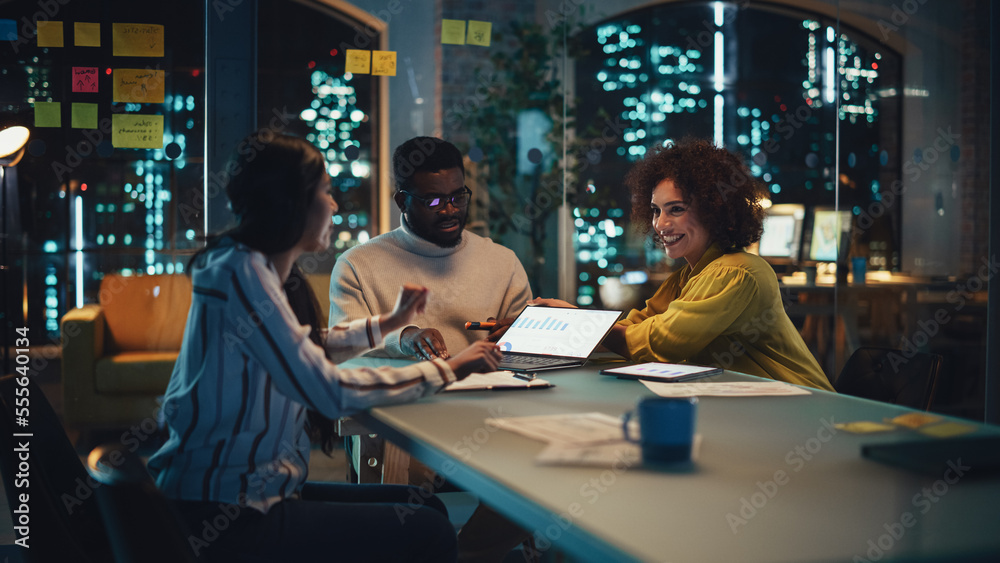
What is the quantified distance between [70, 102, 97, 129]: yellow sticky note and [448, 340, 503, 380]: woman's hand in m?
3.22

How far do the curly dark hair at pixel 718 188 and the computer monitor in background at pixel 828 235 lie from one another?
2.95m

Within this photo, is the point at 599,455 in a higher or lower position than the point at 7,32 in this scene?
lower

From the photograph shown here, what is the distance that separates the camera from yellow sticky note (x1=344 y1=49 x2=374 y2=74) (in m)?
4.31

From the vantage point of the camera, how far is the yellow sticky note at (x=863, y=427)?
4.18ft

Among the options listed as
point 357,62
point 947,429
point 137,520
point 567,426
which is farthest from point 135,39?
point 947,429

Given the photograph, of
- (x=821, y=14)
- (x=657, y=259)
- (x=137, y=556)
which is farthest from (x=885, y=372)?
(x=821, y=14)

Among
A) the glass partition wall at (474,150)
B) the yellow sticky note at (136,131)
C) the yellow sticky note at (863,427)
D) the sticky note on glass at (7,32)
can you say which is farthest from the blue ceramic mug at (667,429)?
the sticky note on glass at (7,32)

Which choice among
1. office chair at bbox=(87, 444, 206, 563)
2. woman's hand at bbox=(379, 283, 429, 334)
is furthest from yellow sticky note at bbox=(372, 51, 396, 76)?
office chair at bbox=(87, 444, 206, 563)

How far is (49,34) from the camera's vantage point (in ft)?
12.8

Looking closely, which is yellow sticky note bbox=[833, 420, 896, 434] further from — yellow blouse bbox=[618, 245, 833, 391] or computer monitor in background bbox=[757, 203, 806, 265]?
computer monitor in background bbox=[757, 203, 806, 265]

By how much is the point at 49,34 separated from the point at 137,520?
3781 millimetres

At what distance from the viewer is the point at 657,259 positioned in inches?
269

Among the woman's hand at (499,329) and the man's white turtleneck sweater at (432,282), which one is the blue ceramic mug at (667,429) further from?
the man's white turtleneck sweater at (432,282)

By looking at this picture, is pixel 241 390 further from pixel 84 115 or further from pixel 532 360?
pixel 84 115
